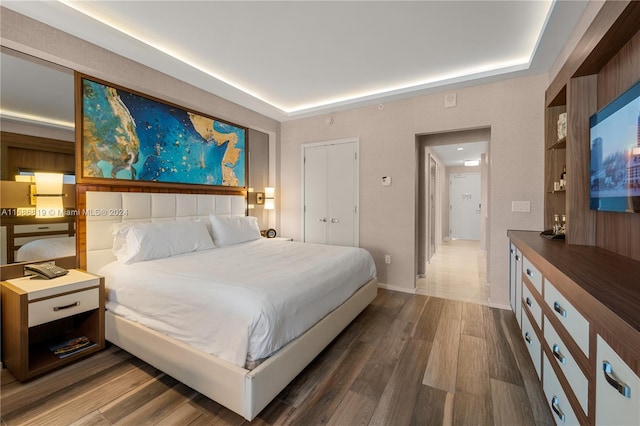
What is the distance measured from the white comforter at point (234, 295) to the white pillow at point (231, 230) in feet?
1.85

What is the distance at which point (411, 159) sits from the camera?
3.76 m

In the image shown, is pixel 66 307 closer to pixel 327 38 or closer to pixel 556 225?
pixel 327 38

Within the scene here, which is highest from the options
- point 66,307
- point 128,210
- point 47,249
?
point 128,210

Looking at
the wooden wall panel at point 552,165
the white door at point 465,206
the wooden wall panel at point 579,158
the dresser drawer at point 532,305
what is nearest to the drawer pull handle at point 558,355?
the dresser drawer at point 532,305

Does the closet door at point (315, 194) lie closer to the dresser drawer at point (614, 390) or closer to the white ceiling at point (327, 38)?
the white ceiling at point (327, 38)

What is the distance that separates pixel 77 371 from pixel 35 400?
0.30 metres

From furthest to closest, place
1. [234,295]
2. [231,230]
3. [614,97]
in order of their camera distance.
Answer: [231,230] → [614,97] → [234,295]

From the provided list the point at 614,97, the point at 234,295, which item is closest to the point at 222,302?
the point at 234,295

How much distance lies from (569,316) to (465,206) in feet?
27.6

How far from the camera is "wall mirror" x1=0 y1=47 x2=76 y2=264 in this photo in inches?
81.0

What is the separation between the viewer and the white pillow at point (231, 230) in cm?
337

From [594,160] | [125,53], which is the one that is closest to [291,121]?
[125,53]

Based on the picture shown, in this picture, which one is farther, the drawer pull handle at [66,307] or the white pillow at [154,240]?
the white pillow at [154,240]

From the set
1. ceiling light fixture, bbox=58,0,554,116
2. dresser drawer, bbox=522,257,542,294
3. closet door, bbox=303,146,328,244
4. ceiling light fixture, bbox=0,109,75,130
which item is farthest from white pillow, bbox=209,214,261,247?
dresser drawer, bbox=522,257,542,294
